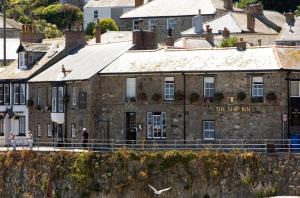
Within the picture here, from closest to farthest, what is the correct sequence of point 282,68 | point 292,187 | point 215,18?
point 292,187
point 282,68
point 215,18

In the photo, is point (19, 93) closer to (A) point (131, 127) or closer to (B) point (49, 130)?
(B) point (49, 130)

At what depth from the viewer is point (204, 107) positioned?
69625mm

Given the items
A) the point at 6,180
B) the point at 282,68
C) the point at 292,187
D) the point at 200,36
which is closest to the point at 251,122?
the point at 282,68

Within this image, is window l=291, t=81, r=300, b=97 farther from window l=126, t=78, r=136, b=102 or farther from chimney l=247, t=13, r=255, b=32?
chimney l=247, t=13, r=255, b=32

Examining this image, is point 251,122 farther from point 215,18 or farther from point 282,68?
point 215,18

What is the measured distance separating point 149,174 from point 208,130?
22.0 ft

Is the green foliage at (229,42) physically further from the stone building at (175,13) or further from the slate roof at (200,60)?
the slate roof at (200,60)

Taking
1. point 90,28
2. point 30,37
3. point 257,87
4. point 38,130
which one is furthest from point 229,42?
point 90,28

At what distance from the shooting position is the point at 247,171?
61.5 meters

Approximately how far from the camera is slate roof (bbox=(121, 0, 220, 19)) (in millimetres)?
118062

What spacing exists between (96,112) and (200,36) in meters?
32.9

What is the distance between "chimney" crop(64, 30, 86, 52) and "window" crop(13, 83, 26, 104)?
4.00m

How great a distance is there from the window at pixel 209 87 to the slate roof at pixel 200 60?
568 mm

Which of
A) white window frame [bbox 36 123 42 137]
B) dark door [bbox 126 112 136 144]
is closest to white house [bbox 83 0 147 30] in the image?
white window frame [bbox 36 123 42 137]
